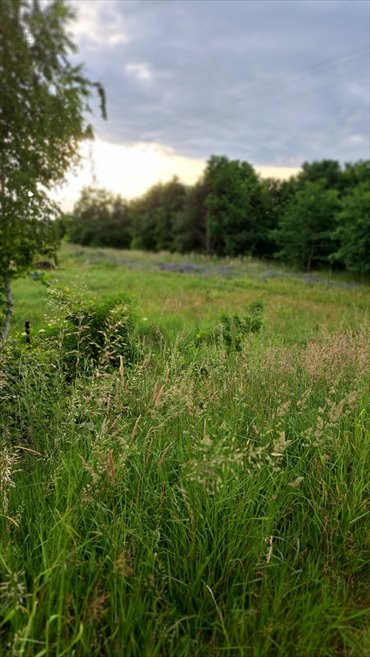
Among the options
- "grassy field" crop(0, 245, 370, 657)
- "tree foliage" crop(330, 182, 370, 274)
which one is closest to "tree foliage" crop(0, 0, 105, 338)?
"grassy field" crop(0, 245, 370, 657)

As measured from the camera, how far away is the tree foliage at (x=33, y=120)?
140 inches

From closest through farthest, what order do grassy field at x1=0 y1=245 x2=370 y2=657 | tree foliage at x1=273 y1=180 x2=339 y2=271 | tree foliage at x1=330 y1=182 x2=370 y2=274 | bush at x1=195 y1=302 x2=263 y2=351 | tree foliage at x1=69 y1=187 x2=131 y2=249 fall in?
grassy field at x1=0 y1=245 x2=370 y2=657 < bush at x1=195 y1=302 x2=263 y2=351 < tree foliage at x1=330 y1=182 x2=370 y2=274 < tree foliage at x1=273 y1=180 x2=339 y2=271 < tree foliage at x1=69 y1=187 x2=131 y2=249

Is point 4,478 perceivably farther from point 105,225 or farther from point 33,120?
point 105,225

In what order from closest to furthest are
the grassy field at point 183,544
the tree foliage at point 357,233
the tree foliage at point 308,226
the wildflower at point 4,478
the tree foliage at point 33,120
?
the grassy field at point 183,544 < the wildflower at point 4,478 < the tree foliage at point 33,120 < the tree foliage at point 357,233 < the tree foliage at point 308,226

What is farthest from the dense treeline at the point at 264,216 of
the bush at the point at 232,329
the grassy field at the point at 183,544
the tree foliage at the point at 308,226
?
the grassy field at the point at 183,544

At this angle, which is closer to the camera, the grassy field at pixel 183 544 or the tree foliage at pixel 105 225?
the grassy field at pixel 183 544

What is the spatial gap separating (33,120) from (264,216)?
36.7 meters

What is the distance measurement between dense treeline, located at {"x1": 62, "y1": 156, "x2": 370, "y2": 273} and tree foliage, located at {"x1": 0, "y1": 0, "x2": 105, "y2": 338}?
0.57 meters

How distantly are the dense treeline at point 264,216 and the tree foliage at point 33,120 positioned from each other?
571 millimetres

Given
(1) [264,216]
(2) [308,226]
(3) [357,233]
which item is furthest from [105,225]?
(3) [357,233]

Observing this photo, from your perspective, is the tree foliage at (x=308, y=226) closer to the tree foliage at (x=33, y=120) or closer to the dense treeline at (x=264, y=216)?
the dense treeline at (x=264, y=216)

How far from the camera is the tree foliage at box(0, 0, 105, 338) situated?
3.55 meters

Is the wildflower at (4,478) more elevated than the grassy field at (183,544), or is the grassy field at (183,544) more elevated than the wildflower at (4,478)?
the wildflower at (4,478)

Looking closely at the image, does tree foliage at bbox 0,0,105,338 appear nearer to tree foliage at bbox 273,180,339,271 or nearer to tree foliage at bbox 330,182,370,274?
tree foliage at bbox 330,182,370,274
